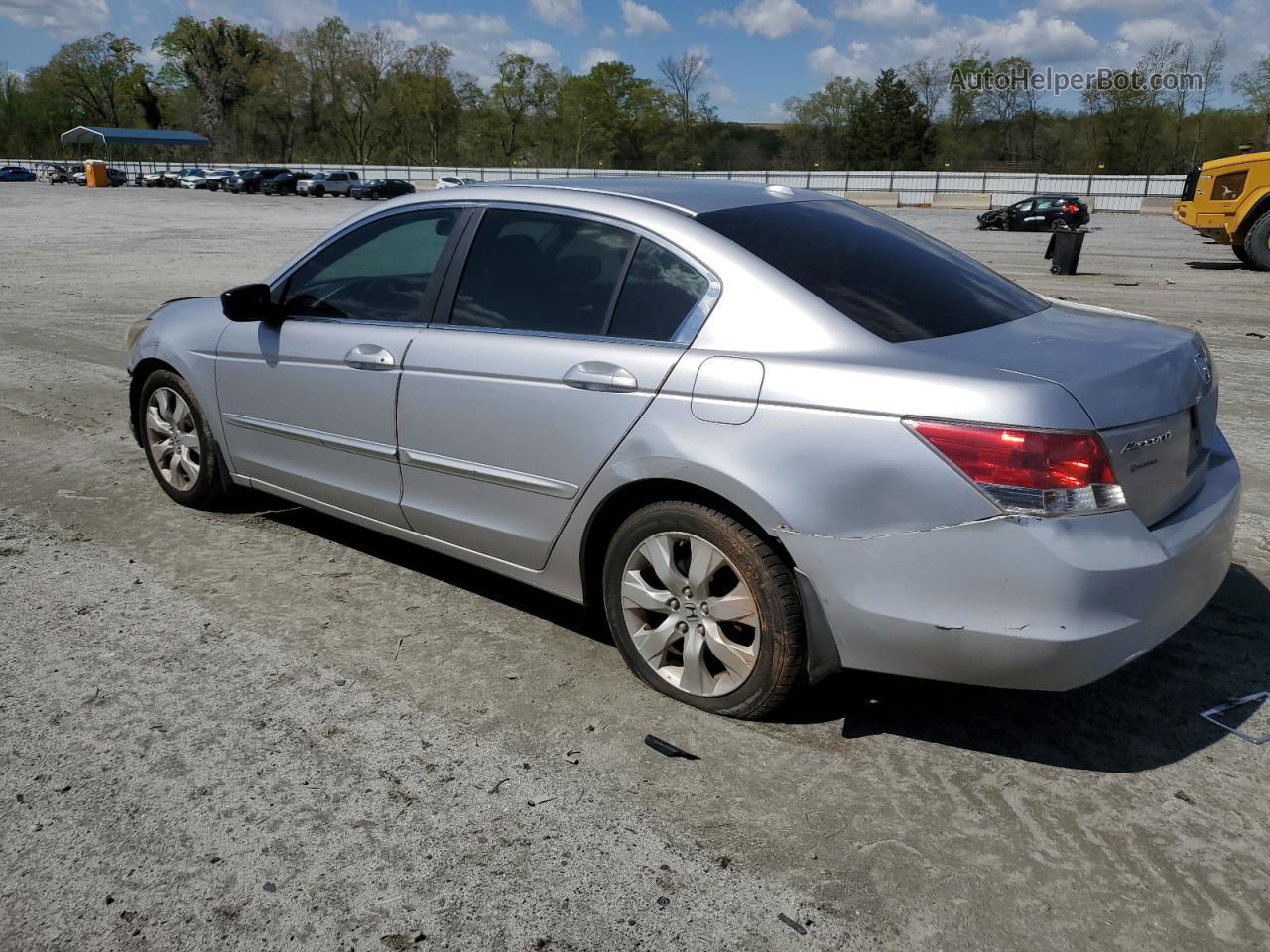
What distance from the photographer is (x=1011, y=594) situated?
2.63 meters

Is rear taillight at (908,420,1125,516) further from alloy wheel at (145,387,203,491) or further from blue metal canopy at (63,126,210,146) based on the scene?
blue metal canopy at (63,126,210,146)

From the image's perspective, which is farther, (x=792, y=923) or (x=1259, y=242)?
(x=1259, y=242)

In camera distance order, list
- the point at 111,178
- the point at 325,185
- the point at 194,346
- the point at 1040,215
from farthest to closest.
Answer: the point at 111,178 < the point at 325,185 < the point at 1040,215 < the point at 194,346

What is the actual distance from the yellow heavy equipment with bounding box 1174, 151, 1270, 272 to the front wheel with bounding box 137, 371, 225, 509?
18669 millimetres

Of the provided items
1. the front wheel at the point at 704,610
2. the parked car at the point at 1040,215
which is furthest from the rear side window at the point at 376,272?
the parked car at the point at 1040,215

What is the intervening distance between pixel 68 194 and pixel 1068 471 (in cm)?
5952

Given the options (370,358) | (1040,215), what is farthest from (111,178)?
(370,358)

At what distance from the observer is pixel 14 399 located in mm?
7750

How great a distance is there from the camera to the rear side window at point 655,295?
10.6ft

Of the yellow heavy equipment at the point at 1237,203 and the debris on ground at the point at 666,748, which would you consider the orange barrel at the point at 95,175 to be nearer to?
the yellow heavy equipment at the point at 1237,203

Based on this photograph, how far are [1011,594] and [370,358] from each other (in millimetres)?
2503

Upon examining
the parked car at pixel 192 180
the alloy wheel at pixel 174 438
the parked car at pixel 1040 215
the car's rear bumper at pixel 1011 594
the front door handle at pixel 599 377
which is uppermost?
the front door handle at pixel 599 377

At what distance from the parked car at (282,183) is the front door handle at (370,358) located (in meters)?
61.3

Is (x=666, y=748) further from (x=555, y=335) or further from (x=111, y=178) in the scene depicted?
(x=111, y=178)
